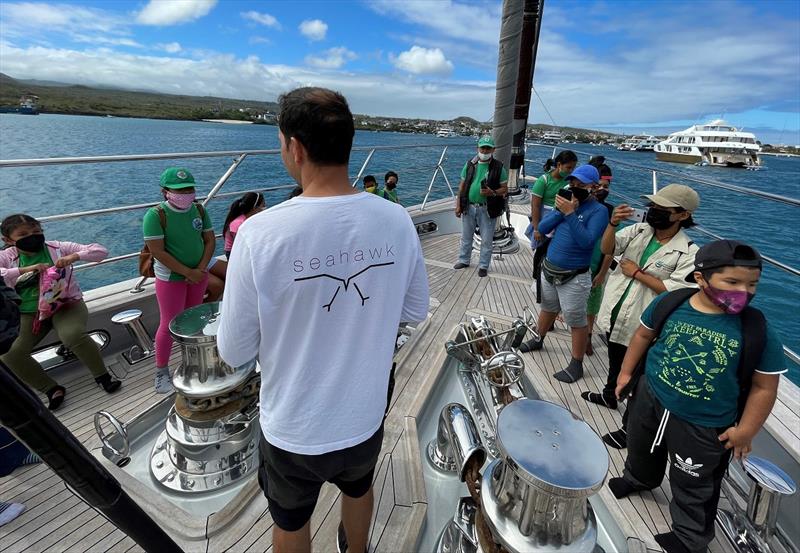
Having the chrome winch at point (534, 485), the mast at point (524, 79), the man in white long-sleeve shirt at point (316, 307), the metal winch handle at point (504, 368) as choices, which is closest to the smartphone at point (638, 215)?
the metal winch handle at point (504, 368)

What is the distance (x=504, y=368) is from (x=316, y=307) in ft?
4.58

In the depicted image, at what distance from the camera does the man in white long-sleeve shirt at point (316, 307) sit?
862 millimetres

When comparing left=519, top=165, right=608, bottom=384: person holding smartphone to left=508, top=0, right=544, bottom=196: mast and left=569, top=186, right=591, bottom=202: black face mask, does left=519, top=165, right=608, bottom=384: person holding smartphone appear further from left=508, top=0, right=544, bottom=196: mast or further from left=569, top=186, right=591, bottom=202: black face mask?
left=508, top=0, right=544, bottom=196: mast

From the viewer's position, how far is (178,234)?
232 centimetres

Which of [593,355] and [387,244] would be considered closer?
[387,244]

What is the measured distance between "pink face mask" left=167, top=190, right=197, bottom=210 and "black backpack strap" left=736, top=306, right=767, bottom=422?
8.75 ft

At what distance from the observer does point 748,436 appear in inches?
55.7

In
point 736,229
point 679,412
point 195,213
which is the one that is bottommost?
point 736,229

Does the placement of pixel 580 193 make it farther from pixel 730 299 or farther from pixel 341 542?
pixel 341 542

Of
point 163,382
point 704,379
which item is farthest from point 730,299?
point 163,382

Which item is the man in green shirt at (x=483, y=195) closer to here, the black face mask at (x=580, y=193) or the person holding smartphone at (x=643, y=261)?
the black face mask at (x=580, y=193)

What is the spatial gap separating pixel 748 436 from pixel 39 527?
9.26 ft

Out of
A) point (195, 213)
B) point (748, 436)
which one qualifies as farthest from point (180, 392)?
point (748, 436)

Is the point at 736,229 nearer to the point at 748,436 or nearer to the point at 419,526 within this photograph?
the point at 748,436
